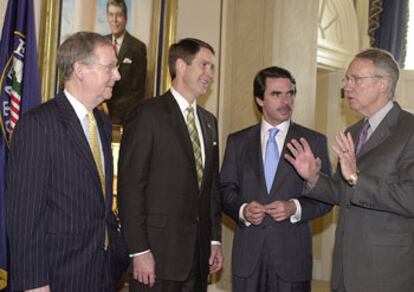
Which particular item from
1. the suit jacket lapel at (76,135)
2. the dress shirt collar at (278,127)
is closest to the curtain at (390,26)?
the dress shirt collar at (278,127)

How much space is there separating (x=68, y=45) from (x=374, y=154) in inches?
60.2

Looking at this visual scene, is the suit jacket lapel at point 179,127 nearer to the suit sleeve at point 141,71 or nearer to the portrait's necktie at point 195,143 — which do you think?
the portrait's necktie at point 195,143

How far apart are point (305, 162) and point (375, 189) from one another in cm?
49

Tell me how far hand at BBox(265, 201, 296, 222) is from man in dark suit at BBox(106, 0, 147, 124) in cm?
179

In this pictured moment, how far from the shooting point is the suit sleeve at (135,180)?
101 inches

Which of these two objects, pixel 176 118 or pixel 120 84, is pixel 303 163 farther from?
pixel 120 84

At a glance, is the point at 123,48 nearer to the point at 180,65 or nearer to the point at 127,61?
the point at 127,61

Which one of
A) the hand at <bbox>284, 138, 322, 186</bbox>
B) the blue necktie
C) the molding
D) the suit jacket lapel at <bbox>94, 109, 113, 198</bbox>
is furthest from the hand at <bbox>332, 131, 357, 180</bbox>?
the molding

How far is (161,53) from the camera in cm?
444

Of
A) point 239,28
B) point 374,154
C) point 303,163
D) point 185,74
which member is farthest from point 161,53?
point 374,154

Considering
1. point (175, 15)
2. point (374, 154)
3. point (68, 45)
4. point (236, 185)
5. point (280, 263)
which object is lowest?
point (280, 263)

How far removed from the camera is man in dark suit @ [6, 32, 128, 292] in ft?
6.63

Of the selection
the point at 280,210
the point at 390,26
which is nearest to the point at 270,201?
the point at 280,210

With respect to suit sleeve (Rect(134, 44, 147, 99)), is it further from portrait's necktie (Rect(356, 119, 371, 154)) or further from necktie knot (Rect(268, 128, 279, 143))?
portrait's necktie (Rect(356, 119, 371, 154))
